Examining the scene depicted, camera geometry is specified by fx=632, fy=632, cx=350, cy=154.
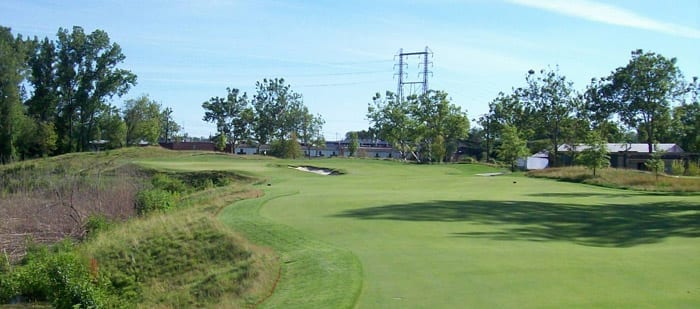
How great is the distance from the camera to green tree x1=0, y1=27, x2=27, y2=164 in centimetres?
6694

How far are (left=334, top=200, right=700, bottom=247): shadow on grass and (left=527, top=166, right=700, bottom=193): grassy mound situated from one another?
14.7m

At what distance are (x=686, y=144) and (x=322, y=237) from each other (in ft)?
298

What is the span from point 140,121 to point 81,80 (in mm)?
19361

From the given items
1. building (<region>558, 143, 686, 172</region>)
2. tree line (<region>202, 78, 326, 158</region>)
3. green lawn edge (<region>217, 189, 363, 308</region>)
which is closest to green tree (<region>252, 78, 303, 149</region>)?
tree line (<region>202, 78, 326, 158</region>)

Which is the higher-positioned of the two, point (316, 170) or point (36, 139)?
point (36, 139)

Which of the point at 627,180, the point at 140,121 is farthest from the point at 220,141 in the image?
the point at 627,180

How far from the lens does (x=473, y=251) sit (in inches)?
513

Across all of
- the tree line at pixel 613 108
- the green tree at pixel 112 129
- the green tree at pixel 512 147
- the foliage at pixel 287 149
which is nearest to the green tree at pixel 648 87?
the tree line at pixel 613 108

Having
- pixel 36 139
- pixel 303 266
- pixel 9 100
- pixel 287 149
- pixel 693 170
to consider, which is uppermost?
pixel 9 100

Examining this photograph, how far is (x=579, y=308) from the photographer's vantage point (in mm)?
8312

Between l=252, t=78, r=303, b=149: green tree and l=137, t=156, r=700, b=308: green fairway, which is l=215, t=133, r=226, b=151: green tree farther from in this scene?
l=137, t=156, r=700, b=308: green fairway

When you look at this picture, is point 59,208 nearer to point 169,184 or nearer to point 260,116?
point 169,184

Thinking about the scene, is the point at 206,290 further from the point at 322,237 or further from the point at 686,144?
the point at 686,144

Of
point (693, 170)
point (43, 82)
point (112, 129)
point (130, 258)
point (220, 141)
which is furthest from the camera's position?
point (220, 141)
